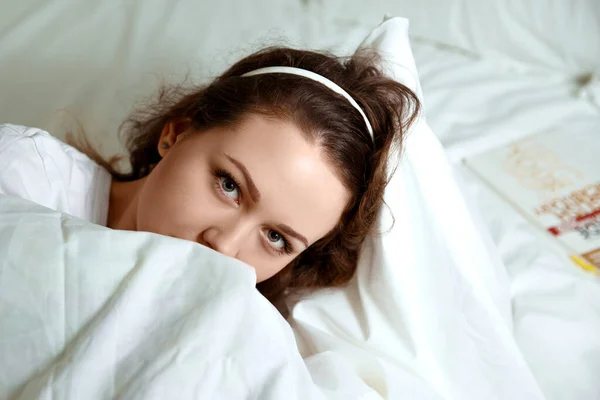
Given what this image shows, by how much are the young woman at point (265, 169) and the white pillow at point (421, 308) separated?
5 cm

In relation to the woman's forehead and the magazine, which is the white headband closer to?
the woman's forehead

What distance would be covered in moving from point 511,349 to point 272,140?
47 centimetres

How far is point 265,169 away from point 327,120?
138mm

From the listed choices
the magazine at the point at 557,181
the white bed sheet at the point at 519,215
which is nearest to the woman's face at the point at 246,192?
the white bed sheet at the point at 519,215

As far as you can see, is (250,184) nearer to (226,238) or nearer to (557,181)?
(226,238)

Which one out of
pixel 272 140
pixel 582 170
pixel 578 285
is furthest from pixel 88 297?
pixel 582 170

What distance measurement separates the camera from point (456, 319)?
87cm

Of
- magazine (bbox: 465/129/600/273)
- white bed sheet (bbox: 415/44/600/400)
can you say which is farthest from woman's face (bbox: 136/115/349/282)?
magazine (bbox: 465/129/600/273)

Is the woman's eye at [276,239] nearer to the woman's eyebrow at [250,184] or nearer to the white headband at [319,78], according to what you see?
the woman's eyebrow at [250,184]

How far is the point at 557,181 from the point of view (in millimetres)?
1216

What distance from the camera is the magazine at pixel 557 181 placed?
112 cm

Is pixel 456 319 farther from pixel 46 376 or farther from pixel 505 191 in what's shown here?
pixel 46 376

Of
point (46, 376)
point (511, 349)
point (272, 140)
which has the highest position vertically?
point (272, 140)

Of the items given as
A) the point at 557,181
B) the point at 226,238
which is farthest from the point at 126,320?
the point at 557,181
